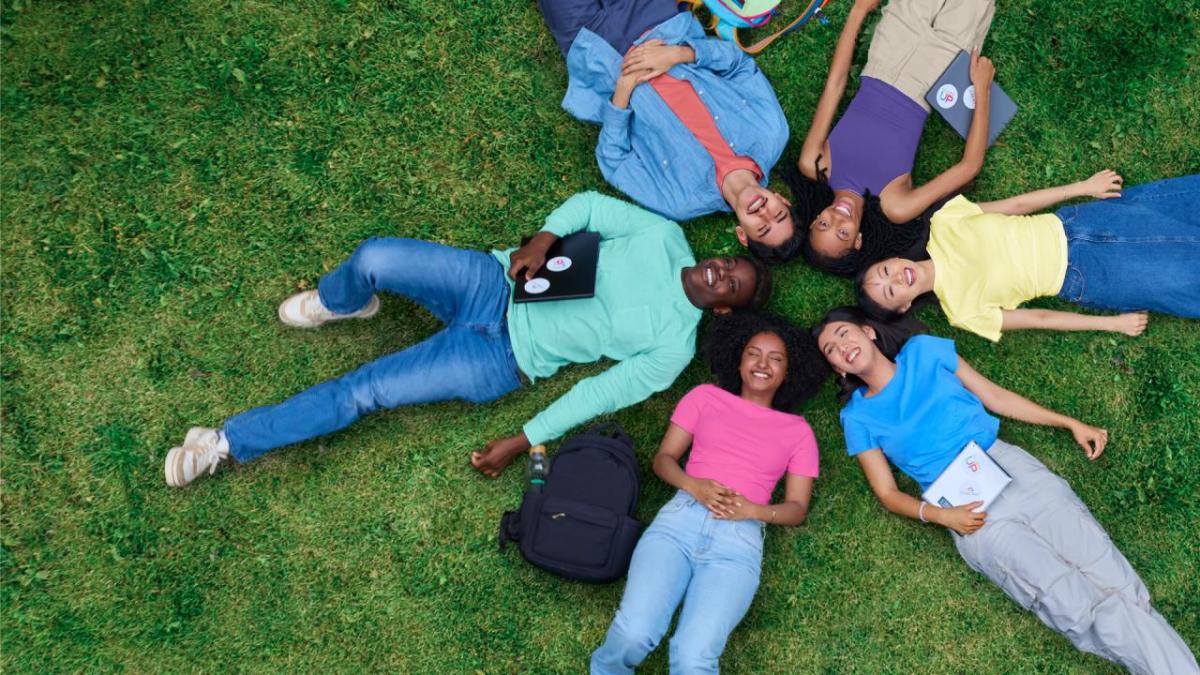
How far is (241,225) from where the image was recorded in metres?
4.75

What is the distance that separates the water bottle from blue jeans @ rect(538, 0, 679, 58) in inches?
94.6

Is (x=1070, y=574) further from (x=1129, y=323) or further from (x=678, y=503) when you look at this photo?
(x=678, y=503)

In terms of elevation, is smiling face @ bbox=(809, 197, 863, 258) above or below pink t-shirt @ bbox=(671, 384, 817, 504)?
above

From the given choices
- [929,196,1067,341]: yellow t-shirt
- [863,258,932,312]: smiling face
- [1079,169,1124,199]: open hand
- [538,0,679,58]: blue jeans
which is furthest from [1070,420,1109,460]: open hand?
[538,0,679,58]: blue jeans

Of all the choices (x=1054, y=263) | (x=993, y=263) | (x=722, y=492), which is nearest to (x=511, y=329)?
(x=722, y=492)

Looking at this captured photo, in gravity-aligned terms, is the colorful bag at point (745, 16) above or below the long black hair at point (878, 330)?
above

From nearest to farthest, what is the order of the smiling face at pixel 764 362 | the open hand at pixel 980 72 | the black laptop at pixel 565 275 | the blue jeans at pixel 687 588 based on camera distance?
the blue jeans at pixel 687 588 < the black laptop at pixel 565 275 < the smiling face at pixel 764 362 < the open hand at pixel 980 72

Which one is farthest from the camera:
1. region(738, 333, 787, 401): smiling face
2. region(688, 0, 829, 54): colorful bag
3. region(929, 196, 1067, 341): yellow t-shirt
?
region(688, 0, 829, 54): colorful bag

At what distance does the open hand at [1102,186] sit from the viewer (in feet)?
Answer: 15.5

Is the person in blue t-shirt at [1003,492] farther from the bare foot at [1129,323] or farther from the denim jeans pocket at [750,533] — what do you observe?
the denim jeans pocket at [750,533]

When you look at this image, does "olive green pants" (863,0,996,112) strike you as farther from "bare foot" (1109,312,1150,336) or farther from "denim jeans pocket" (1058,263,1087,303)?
"bare foot" (1109,312,1150,336)

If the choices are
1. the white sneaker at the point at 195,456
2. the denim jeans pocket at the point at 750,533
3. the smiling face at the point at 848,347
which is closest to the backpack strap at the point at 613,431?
the denim jeans pocket at the point at 750,533

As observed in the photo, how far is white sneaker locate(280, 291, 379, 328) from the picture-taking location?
4.55 m

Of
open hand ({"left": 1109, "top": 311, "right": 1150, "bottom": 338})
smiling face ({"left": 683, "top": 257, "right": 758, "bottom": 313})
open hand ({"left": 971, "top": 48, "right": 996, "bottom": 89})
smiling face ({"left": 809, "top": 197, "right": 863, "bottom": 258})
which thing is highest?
open hand ({"left": 971, "top": 48, "right": 996, "bottom": 89})
